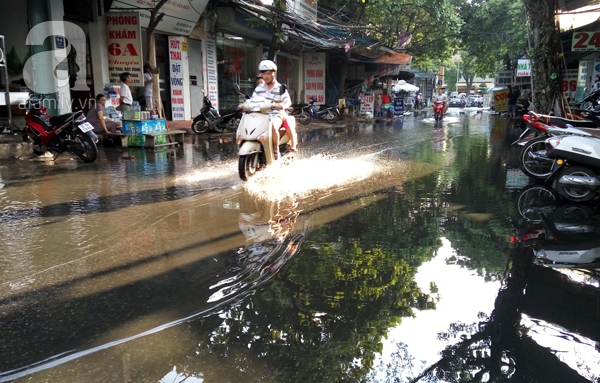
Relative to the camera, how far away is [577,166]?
6.27m

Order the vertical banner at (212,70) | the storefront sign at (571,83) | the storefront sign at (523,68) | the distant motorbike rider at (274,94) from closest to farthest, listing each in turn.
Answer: the distant motorbike rider at (274,94) < the vertical banner at (212,70) < the storefront sign at (571,83) < the storefront sign at (523,68)

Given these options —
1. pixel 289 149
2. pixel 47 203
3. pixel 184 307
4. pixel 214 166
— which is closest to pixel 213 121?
pixel 214 166

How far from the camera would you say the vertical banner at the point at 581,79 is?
18.4 m

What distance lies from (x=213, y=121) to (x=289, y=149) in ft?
20.6

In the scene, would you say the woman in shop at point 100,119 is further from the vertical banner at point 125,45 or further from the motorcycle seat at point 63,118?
the motorcycle seat at point 63,118

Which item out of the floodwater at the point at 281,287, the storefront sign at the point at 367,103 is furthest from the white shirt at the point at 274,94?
the storefront sign at the point at 367,103

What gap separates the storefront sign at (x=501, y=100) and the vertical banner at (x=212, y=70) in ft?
63.1

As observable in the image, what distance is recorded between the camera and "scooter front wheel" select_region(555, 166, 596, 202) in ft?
20.1

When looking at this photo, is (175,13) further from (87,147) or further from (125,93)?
(87,147)

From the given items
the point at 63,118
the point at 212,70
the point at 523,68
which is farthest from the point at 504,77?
the point at 63,118

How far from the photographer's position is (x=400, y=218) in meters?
5.48

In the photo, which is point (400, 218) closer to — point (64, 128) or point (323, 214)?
point (323, 214)

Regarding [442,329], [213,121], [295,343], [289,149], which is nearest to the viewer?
[295,343]

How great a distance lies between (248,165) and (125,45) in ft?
22.2
